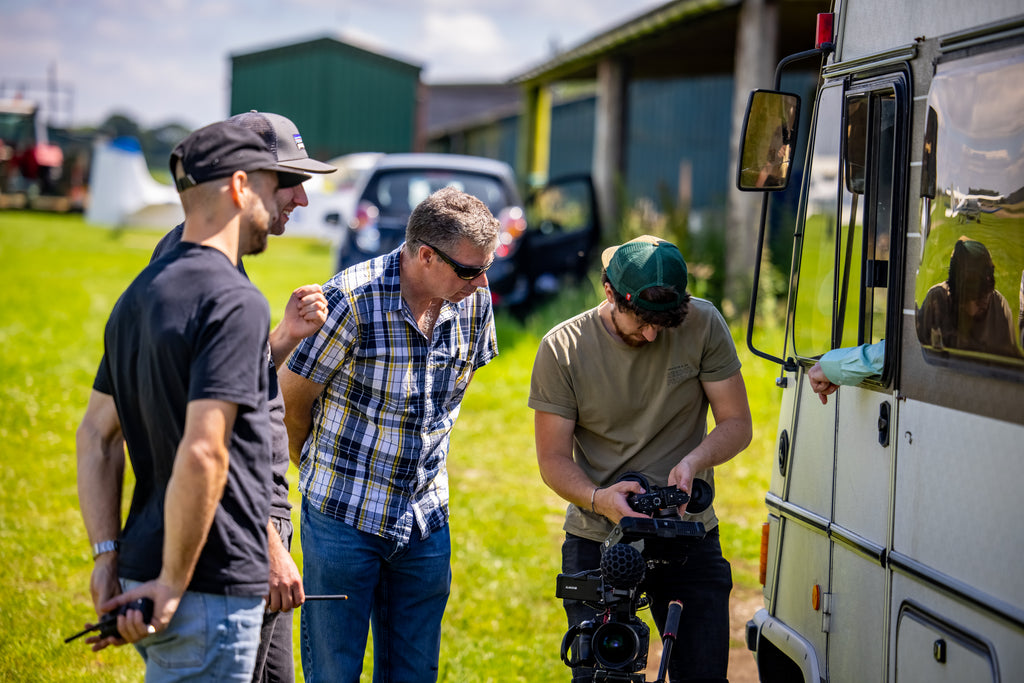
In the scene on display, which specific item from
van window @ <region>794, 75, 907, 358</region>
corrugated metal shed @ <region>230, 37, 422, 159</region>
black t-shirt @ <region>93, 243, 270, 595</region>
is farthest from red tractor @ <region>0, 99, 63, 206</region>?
black t-shirt @ <region>93, 243, 270, 595</region>

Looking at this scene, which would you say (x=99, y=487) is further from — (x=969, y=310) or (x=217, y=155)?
(x=969, y=310)

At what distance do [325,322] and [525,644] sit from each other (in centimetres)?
273

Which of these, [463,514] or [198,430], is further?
[463,514]

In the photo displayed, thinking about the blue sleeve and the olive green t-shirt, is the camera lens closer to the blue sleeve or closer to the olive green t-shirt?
the olive green t-shirt

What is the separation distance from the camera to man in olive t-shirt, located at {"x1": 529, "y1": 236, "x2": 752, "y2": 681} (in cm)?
357

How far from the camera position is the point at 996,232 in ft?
9.19

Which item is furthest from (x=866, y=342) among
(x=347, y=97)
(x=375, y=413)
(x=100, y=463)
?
(x=347, y=97)

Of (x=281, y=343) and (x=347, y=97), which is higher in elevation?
(x=347, y=97)

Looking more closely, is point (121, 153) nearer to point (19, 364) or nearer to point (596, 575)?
point (19, 364)

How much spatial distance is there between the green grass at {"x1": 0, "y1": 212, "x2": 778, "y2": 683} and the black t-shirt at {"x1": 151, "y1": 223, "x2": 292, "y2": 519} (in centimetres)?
206

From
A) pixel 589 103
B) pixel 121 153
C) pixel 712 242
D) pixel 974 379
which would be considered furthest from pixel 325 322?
pixel 121 153

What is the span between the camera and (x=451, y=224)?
3.32 m

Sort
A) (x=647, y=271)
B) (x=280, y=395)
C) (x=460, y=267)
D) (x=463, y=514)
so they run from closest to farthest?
(x=280, y=395) → (x=460, y=267) → (x=647, y=271) → (x=463, y=514)

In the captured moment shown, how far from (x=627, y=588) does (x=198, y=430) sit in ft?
4.27
